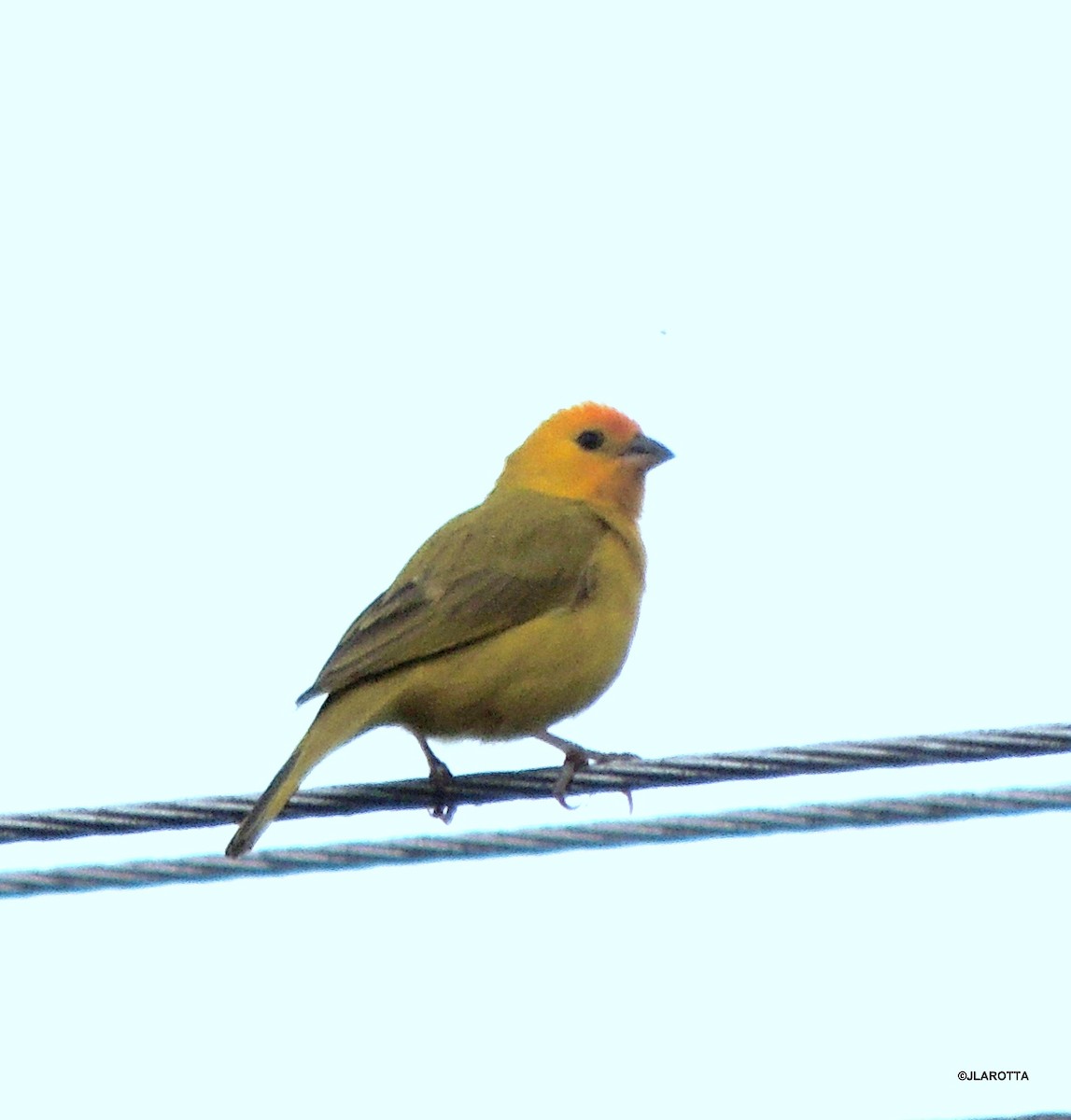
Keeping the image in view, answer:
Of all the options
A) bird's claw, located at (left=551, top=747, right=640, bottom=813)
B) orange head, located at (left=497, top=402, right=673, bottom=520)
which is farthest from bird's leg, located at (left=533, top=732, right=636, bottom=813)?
orange head, located at (left=497, top=402, right=673, bottom=520)

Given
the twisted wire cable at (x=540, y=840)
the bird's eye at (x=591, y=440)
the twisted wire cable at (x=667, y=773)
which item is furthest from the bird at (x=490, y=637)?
the twisted wire cable at (x=540, y=840)

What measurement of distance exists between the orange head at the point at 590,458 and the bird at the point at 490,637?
419 mm

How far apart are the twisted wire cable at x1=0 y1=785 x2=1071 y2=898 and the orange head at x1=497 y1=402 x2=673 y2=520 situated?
362cm

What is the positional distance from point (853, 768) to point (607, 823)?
62 centimetres

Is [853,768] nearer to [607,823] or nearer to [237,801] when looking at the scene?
[607,823]

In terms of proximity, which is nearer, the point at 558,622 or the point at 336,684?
the point at 336,684

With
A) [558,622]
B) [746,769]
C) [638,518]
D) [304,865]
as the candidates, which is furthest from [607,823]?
[638,518]

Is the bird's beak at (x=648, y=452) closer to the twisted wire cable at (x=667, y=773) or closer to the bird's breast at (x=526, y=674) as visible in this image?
the bird's breast at (x=526, y=674)

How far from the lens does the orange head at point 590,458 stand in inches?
340

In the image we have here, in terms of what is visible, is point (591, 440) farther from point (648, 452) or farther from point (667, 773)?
point (667, 773)

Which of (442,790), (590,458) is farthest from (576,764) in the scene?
(590,458)

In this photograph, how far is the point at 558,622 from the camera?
7.26m

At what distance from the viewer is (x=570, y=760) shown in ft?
22.6

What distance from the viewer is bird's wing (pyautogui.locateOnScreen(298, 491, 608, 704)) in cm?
682
